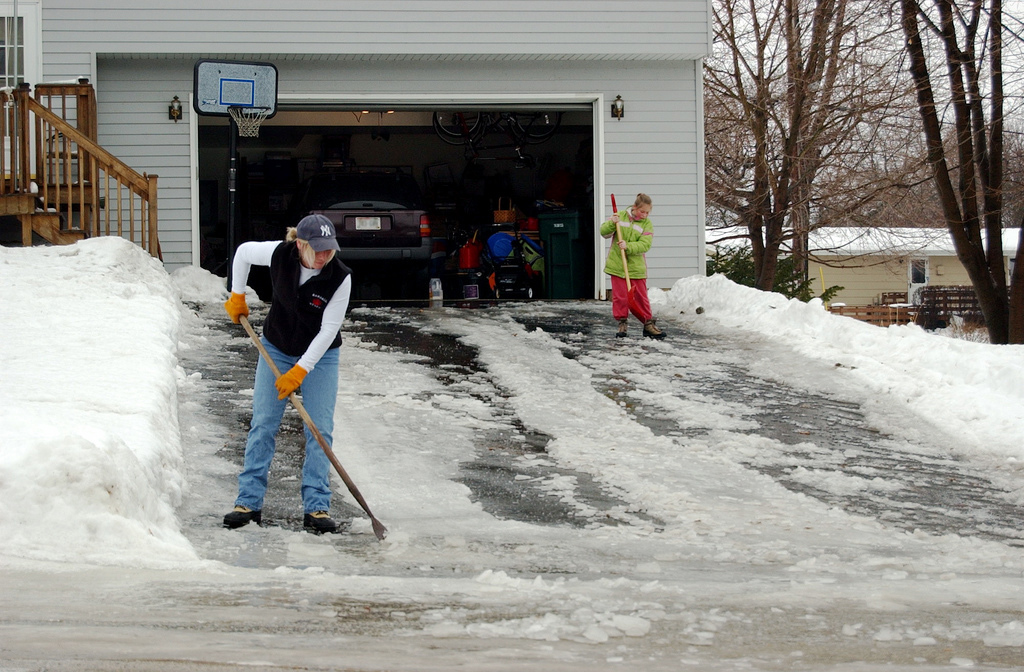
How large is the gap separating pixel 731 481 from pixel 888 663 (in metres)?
2.98

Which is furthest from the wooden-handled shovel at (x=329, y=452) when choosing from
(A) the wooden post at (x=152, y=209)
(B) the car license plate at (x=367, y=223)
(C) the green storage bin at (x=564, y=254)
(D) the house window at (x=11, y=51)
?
(C) the green storage bin at (x=564, y=254)

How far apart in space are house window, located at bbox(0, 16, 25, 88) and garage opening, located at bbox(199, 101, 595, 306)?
10.7ft

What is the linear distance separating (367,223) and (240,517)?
10105mm

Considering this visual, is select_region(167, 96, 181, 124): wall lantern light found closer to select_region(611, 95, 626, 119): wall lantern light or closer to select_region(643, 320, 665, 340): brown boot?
select_region(611, 95, 626, 119): wall lantern light

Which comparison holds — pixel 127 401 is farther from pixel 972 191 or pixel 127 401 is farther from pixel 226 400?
pixel 972 191

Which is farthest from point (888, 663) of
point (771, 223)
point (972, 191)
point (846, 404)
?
point (771, 223)

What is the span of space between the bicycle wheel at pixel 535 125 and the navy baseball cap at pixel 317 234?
14.8 m

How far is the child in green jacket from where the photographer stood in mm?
11617

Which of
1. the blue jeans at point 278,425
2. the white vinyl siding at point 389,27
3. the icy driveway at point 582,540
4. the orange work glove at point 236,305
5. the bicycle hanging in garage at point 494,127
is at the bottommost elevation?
the icy driveway at point 582,540

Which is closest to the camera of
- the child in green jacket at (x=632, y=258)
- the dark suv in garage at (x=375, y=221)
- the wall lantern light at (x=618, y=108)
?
the child in green jacket at (x=632, y=258)

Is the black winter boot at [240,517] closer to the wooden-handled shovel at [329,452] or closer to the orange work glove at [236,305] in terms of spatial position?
the wooden-handled shovel at [329,452]

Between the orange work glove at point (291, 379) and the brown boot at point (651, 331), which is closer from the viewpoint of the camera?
the orange work glove at point (291, 379)

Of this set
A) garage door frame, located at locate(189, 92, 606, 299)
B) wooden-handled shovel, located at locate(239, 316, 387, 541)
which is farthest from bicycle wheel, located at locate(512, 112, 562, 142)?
wooden-handled shovel, located at locate(239, 316, 387, 541)

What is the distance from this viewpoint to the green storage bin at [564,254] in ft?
58.7
